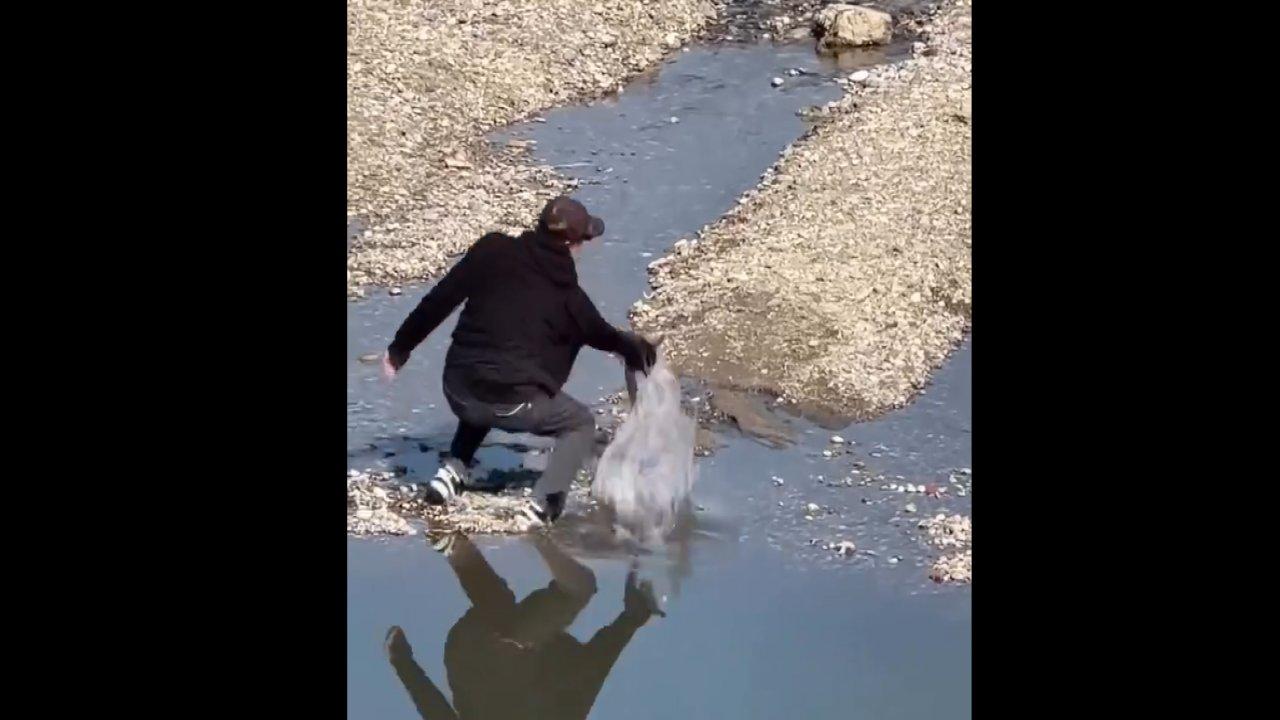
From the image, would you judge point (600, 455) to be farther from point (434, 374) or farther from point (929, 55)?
point (929, 55)

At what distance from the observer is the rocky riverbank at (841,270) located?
8.11 metres

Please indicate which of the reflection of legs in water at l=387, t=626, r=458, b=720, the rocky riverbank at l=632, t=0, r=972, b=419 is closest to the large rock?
the rocky riverbank at l=632, t=0, r=972, b=419

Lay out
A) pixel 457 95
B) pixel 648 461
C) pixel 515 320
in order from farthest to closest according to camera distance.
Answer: pixel 457 95
pixel 648 461
pixel 515 320

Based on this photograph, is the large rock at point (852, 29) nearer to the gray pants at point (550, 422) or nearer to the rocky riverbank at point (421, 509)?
the rocky riverbank at point (421, 509)

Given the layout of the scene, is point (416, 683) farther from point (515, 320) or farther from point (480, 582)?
point (515, 320)

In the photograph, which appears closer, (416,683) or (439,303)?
(416,683)

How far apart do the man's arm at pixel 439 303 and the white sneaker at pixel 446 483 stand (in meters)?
0.50

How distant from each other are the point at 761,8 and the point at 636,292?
13.8 feet

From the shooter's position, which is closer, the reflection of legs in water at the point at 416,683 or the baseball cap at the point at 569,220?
the reflection of legs in water at the point at 416,683

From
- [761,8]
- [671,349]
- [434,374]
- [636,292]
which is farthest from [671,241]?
[761,8]

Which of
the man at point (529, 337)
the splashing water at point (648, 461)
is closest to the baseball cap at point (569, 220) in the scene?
the man at point (529, 337)

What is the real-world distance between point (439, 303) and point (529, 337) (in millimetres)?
360

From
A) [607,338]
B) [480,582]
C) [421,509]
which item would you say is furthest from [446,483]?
[607,338]

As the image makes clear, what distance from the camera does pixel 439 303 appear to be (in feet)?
A: 21.9
